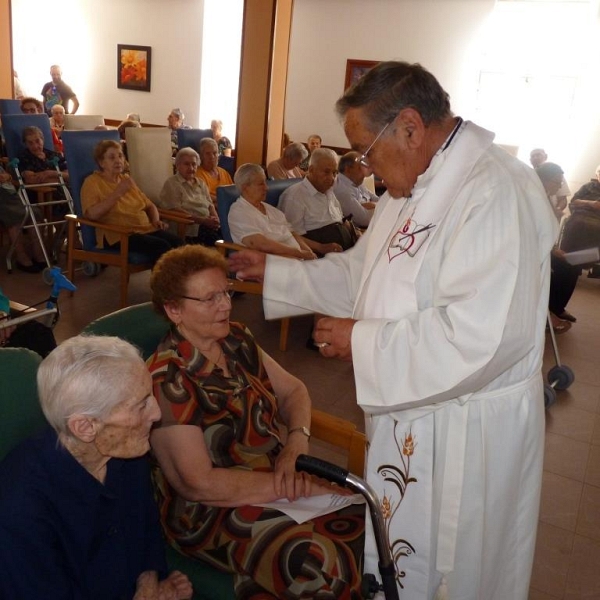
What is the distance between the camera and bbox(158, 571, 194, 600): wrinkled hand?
1.55 m

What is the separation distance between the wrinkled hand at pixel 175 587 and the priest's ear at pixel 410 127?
117 cm

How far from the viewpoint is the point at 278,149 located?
6.94 m

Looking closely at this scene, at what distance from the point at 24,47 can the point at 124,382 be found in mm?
12788

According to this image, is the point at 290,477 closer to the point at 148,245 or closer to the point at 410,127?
the point at 410,127

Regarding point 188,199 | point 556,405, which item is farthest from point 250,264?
point 188,199

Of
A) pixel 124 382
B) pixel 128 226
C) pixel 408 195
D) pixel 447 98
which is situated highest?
pixel 447 98

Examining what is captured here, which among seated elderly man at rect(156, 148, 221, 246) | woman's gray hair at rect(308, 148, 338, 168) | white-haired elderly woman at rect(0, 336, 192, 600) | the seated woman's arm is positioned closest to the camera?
white-haired elderly woman at rect(0, 336, 192, 600)

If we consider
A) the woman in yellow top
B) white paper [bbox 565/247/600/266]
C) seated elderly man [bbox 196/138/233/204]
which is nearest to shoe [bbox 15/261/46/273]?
the woman in yellow top

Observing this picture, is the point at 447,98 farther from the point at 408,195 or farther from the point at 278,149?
the point at 278,149

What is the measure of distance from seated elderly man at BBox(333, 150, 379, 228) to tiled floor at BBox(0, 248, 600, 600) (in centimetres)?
115

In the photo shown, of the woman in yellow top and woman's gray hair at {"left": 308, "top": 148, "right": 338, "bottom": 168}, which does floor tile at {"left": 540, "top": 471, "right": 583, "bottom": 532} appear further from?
the woman in yellow top

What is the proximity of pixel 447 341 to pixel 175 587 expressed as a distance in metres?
0.90

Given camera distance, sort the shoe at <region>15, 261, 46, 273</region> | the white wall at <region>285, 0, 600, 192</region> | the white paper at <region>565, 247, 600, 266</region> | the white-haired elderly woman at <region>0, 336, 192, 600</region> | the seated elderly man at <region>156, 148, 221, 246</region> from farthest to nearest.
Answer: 1. the white wall at <region>285, 0, 600, 192</region>
2. the seated elderly man at <region>156, 148, 221, 246</region>
3. the shoe at <region>15, 261, 46, 273</region>
4. the white paper at <region>565, 247, 600, 266</region>
5. the white-haired elderly woman at <region>0, 336, 192, 600</region>

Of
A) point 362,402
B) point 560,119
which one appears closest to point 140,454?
point 362,402
